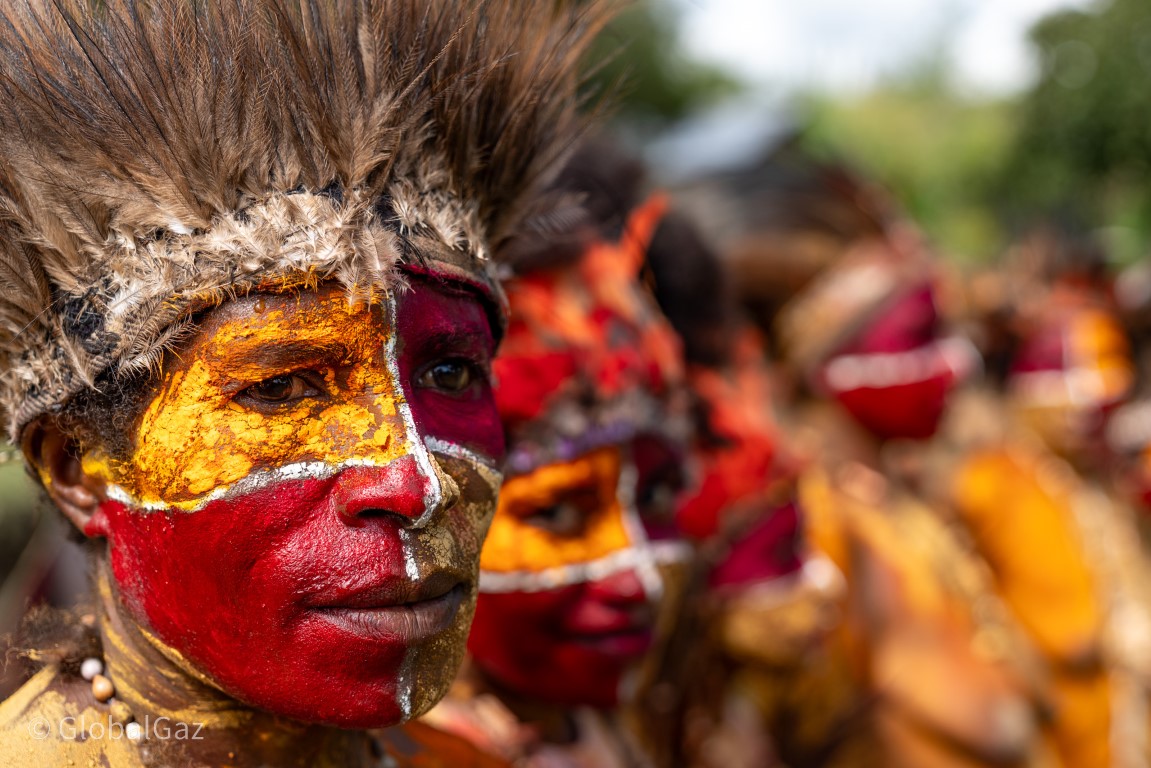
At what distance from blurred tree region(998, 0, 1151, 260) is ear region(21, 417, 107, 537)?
6.72 meters

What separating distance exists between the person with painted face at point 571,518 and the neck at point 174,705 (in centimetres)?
86

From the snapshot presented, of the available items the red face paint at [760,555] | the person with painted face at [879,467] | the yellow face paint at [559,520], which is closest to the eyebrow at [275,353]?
the yellow face paint at [559,520]

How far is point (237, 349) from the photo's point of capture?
143 cm

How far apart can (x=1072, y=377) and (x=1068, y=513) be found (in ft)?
3.63

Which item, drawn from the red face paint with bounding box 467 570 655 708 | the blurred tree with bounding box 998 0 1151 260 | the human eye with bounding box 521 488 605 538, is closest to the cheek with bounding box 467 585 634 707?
the red face paint with bounding box 467 570 655 708

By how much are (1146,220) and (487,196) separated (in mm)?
9221

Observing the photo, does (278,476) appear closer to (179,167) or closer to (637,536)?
(179,167)

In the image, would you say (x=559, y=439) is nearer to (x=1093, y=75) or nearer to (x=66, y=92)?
(x=66, y=92)

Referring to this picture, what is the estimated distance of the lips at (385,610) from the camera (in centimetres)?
145

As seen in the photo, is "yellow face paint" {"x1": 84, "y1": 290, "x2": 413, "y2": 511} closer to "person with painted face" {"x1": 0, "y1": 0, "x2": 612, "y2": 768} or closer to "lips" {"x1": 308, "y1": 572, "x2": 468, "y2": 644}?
"person with painted face" {"x1": 0, "y1": 0, "x2": 612, "y2": 768}

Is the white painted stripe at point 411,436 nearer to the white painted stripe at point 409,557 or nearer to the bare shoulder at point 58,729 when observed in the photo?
the white painted stripe at point 409,557

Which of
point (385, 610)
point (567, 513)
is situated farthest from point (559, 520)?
point (385, 610)

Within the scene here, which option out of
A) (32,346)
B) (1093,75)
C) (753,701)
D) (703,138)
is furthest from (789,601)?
(1093,75)

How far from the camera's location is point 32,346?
5.10ft
